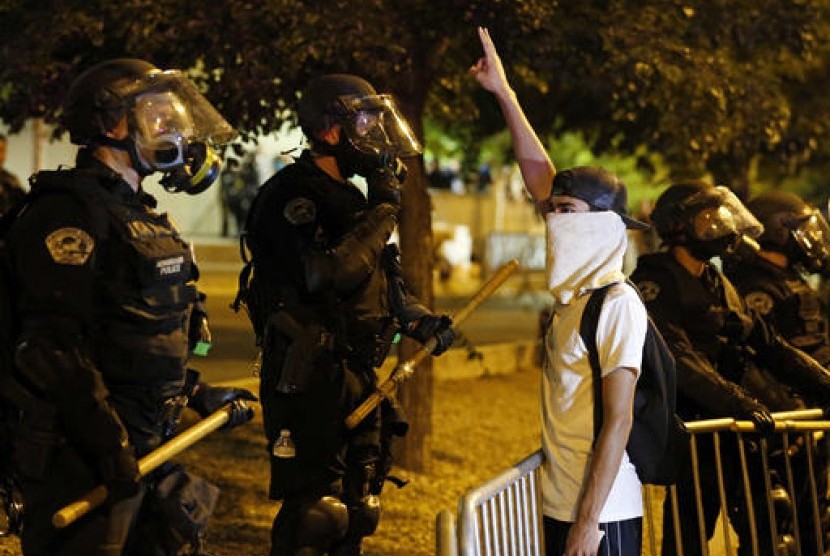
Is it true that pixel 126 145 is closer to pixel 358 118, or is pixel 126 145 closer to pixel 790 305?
pixel 358 118

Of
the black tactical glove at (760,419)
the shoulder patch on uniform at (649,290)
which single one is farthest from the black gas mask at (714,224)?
the black tactical glove at (760,419)

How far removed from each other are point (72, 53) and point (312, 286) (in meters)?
3.87

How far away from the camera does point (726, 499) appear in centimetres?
651

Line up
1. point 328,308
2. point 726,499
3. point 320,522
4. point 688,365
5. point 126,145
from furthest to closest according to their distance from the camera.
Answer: point 726,499, point 688,365, point 328,308, point 320,522, point 126,145

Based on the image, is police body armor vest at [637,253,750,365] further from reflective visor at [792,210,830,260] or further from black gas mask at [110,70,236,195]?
black gas mask at [110,70,236,195]

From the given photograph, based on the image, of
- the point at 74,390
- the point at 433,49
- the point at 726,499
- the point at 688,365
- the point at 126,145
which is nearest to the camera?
the point at 74,390

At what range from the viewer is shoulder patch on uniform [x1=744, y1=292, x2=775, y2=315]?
689cm

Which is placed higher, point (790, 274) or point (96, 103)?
point (96, 103)

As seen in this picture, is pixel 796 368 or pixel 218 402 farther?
pixel 796 368

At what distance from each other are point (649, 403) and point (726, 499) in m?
1.96

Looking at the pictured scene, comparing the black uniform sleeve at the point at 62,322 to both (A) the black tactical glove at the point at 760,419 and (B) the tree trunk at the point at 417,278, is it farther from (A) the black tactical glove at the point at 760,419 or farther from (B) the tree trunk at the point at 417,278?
(B) the tree trunk at the point at 417,278

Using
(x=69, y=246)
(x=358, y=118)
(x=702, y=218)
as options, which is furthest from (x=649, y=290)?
(x=69, y=246)

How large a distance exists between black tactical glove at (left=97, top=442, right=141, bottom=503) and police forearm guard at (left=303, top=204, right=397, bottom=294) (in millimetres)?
1292

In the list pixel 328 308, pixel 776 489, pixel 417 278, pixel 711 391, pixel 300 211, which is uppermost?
pixel 300 211
